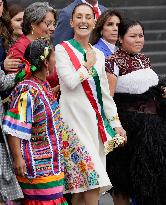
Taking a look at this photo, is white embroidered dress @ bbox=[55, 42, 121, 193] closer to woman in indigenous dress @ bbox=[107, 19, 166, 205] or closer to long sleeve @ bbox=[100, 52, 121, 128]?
long sleeve @ bbox=[100, 52, 121, 128]

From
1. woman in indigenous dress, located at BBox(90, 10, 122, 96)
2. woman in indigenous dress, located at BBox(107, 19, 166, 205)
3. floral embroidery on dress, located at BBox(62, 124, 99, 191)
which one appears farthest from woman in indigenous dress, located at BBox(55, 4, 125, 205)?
woman in indigenous dress, located at BBox(90, 10, 122, 96)

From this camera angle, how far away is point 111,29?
7191 mm

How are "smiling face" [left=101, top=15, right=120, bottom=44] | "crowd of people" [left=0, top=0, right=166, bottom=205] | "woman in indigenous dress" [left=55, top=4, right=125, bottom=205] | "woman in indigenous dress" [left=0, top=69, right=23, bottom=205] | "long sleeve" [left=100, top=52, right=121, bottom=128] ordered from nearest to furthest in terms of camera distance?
"woman in indigenous dress" [left=0, top=69, right=23, bottom=205], "crowd of people" [left=0, top=0, right=166, bottom=205], "woman in indigenous dress" [left=55, top=4, right=125, bottom=205], "long sleeve" [left=100, top=52, right=121, bottom=128], "smiling face" [left=101, top=15, right=120, bottom=44]

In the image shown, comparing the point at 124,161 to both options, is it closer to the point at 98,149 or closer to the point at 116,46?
the point at 98,149

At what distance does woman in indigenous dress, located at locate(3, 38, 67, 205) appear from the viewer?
5641mm

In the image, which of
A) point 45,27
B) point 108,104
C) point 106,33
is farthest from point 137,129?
point 45,27

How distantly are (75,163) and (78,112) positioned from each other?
1.28 feet

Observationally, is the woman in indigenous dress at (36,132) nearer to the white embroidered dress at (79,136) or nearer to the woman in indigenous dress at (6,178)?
the woman in indigenous dress at (6,178)

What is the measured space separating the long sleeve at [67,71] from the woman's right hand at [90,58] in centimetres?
7

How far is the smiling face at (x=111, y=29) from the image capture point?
23.6 feet

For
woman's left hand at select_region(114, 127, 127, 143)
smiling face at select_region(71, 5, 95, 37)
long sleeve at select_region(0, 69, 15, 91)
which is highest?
smiling face at select_region(71, 5, 95, 37)

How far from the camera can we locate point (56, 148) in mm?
5820

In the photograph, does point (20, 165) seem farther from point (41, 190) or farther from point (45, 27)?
point (45, 27)

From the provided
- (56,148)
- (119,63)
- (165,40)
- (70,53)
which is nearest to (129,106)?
(119,63)
